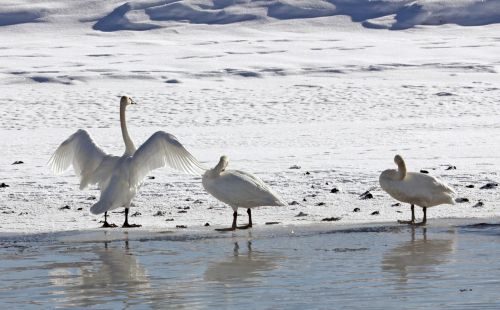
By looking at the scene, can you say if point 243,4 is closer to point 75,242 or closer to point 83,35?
point 83,35

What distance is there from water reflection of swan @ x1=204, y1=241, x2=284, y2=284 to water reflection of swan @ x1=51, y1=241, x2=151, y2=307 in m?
0.48

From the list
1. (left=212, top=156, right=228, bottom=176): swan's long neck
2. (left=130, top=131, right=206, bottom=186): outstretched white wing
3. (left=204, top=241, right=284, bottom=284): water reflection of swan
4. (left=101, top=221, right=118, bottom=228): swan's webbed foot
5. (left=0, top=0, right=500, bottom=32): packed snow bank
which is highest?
(left=0, top=0, right=500, bottom=32): packed snow bank

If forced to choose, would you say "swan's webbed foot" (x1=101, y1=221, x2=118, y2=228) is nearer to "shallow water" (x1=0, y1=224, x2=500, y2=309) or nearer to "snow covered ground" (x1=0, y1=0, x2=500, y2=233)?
"snow covered ground" (x1=0, y1=0, x2=500, y2=233)

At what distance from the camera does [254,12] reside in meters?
37.3

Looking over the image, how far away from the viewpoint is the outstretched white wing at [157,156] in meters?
9.41

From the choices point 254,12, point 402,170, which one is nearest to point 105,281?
point 402,170

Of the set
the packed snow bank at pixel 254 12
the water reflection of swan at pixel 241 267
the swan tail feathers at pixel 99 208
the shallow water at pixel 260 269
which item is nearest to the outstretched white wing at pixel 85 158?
the swan tail feathers at pixel 99 208

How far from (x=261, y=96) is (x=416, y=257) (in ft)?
40.8

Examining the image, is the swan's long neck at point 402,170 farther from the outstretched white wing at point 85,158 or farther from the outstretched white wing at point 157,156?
the outstretched white wing at point 85,158

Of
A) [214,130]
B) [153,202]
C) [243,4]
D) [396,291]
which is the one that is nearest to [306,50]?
[243,4]

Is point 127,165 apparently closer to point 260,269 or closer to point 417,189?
point 260,269

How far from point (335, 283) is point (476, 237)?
2091 millimetres

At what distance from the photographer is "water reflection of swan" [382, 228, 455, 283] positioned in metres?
7.45

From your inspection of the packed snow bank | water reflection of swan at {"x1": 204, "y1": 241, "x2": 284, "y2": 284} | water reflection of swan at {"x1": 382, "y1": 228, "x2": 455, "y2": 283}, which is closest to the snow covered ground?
the packed snow bank
